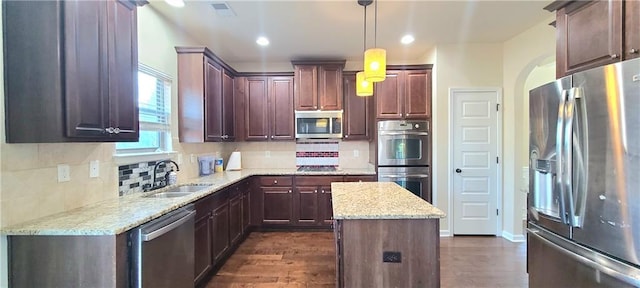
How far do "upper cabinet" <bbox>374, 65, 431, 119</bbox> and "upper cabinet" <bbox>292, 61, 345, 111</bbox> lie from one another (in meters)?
0.64

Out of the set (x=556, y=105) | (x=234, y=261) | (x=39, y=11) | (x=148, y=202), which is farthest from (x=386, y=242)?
(x=39, y=11)

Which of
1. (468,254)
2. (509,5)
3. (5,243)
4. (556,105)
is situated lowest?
(468,254)

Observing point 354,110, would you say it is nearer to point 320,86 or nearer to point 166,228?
point 320,86

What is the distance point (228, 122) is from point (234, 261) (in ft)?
6.26

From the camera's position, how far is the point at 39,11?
5.47 ft

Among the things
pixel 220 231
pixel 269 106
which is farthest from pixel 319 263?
pixel 269 106

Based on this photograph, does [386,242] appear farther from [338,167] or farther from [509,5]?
[338,167]

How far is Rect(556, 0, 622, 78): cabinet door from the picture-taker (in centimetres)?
182

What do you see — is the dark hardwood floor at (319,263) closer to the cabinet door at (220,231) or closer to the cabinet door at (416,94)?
the cabinet door at (220,231)

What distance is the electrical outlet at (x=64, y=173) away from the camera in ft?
6.64

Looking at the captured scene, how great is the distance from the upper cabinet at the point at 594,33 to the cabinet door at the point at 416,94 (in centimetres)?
218

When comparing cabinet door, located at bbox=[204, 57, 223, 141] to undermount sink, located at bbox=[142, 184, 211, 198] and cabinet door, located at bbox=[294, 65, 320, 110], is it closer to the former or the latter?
undermount sink, located at bbox=[142, 184, 211, 198]

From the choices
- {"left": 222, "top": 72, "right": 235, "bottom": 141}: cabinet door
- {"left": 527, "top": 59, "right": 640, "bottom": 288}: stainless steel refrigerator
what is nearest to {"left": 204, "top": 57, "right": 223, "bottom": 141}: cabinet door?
{"left": 222, "top": 72, "right": 235, "bottom": 141}: cabinet door

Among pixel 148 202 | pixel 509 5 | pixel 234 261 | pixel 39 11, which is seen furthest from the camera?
pixel 234 261
